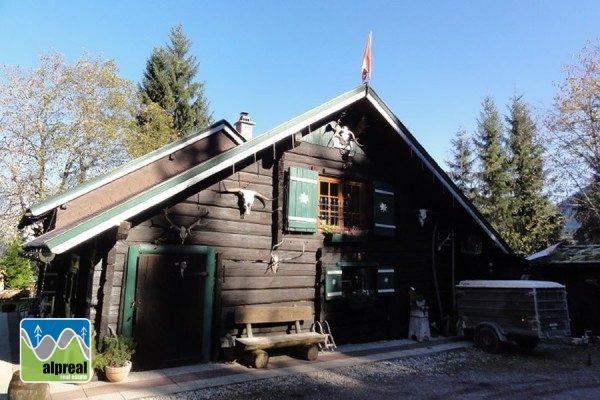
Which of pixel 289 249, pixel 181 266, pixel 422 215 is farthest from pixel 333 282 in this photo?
pixel 181 266

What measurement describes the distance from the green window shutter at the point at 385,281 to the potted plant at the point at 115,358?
6.23 m

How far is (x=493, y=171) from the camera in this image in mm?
32562

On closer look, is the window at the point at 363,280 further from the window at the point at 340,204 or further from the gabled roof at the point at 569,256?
the gabled roof at the point at 569,256

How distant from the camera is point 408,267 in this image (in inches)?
477

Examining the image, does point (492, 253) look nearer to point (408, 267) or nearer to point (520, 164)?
point (408, 267)

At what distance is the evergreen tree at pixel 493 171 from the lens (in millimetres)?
31391

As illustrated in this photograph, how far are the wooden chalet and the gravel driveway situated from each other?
6.17 feet

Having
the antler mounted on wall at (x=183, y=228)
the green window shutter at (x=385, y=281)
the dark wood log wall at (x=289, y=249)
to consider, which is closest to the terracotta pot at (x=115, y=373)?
the dark wood log wall at (x=289, y=249)

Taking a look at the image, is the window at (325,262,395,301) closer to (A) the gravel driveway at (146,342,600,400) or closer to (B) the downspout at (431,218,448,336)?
(B) the downspout at (431,218,448,336)

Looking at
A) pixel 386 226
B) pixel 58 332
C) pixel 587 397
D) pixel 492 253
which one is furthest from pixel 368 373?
pixel 492 253

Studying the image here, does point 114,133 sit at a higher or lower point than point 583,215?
higher

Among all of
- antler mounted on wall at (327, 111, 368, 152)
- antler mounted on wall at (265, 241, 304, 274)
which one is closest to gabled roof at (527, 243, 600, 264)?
antler mounted on wall at (327, 111, 368, 152)

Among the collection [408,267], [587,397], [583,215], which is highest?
[583,215]

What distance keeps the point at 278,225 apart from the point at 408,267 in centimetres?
440
